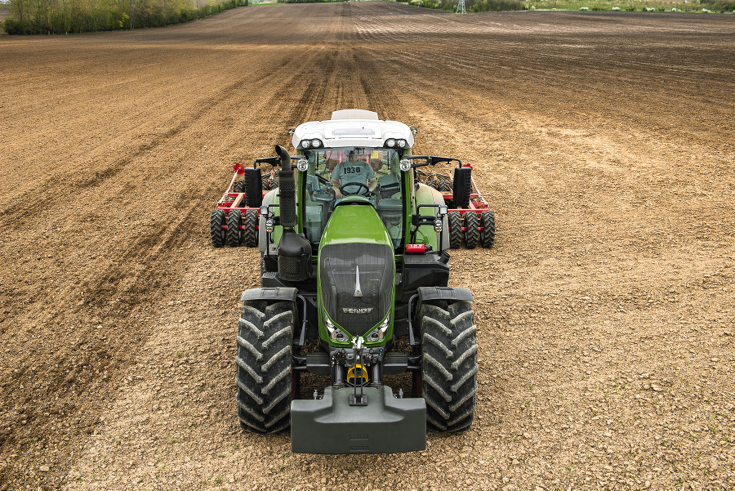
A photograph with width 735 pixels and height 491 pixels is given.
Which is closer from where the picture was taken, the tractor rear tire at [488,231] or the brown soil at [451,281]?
the brown soil at [451,281]

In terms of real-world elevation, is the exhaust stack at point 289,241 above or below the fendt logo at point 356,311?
above

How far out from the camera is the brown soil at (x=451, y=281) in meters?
4.68

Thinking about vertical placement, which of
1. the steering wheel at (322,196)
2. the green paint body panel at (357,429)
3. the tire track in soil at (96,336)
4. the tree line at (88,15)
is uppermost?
the tree line at (88,15)

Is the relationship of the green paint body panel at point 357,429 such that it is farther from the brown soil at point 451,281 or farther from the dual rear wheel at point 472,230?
the dual rear wheel at point 472,230

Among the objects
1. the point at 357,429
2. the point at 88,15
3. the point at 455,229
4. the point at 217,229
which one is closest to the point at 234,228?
the point at 217,229

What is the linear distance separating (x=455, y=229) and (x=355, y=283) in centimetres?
459

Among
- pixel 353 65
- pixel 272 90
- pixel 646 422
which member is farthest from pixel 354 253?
pixel 353 65

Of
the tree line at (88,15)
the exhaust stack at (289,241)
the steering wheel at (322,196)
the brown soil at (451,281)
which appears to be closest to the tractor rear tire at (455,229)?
the brown soil at (451,281)

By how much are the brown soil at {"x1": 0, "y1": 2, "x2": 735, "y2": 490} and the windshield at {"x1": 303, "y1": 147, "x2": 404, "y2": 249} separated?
6.12 feet

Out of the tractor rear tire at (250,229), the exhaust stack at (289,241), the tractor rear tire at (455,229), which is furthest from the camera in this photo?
the tractor rear tire at (250,229)

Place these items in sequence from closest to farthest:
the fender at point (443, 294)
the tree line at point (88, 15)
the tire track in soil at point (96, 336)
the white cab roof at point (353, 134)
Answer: the fender at point (443, 294) < the tire track in soil at point (96, 336) < the white cab roof at point (353, 134) < the tree line at point (88, 15)

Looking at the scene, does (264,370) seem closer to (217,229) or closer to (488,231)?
(217,229)

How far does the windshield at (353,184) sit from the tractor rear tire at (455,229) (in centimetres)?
328

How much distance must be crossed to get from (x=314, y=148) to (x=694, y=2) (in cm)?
10060
